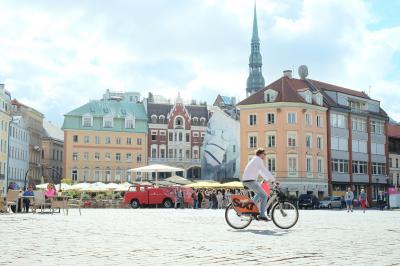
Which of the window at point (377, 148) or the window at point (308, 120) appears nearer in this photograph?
the window at point (308, 120)

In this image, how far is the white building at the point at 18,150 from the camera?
8331 centimetres

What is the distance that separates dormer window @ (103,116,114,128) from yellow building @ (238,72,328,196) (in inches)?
1055

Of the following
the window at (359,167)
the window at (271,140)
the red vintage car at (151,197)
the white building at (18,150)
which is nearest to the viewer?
the red vintage car at (151,197)

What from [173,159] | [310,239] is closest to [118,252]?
[310,239]

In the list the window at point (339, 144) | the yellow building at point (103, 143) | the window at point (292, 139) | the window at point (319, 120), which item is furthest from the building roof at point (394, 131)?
the yellow building at point (103, 143)

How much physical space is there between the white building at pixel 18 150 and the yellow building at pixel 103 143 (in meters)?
5.92

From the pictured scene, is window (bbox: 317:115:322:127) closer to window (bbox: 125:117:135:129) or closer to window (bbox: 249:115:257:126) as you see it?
window (bbox: 249:115:257:126)

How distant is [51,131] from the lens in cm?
10725

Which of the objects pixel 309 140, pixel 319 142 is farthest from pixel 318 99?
pixel 309 140

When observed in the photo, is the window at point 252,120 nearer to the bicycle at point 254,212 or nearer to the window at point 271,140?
the window at point 271,140

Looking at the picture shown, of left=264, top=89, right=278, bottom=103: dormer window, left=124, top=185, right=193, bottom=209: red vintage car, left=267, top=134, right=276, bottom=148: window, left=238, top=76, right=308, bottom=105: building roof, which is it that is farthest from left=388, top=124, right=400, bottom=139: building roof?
left=124, top=185, right=193, bottom=209: red vintage car

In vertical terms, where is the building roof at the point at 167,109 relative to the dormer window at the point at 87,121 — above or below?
above

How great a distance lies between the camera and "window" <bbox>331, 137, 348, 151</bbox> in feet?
242

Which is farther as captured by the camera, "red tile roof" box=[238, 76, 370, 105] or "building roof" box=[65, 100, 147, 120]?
"building roof" box=[65, 100, 147, 120]
